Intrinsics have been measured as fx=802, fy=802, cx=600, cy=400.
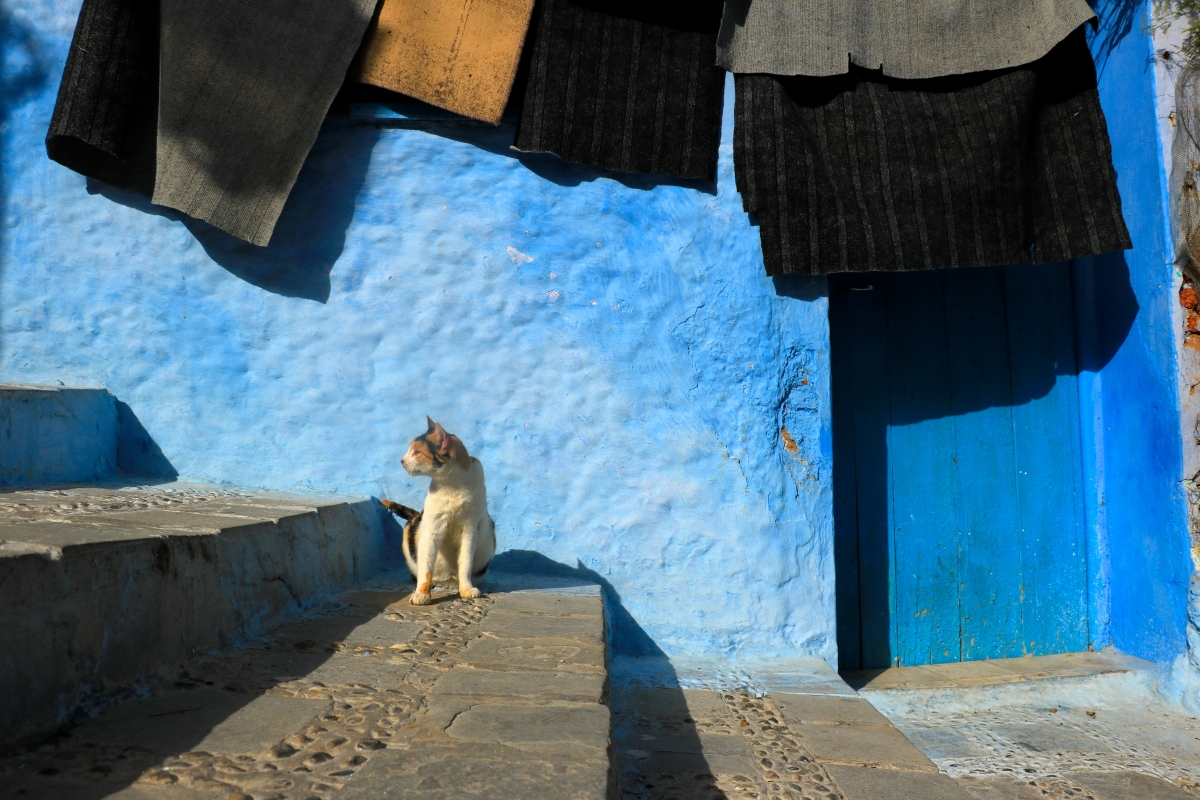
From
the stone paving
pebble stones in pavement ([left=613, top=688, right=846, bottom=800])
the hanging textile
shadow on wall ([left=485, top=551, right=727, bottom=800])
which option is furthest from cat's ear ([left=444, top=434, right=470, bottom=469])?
the stone paving

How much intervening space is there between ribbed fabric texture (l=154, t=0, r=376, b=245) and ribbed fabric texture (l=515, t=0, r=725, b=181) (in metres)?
0.88

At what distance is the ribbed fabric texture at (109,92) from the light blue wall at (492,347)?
0.19 m

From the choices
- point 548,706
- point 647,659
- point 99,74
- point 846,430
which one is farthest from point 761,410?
point 99,74

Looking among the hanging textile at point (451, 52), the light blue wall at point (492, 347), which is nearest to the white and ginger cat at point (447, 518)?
the light blue wall at point (492, 347)

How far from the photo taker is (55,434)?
3314 mm

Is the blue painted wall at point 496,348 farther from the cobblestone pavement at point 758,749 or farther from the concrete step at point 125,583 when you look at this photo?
the concrete step at point 125,583

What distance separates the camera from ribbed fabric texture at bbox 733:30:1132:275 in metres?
3.72

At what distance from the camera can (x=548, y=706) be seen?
5.57ft

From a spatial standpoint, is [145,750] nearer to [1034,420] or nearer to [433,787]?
[433,787]

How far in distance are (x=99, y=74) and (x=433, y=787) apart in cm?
357

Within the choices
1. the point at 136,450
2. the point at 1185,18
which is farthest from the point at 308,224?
the point at 1185,18

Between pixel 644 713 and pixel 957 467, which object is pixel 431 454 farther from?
pixel 957 467

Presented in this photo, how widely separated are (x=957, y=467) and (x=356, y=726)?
3.69 m

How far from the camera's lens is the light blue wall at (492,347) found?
12.2 feet
